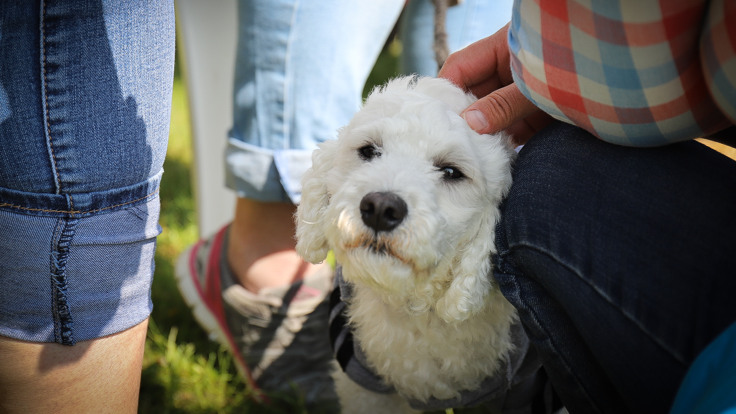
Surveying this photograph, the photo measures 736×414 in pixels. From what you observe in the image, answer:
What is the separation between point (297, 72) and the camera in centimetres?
163

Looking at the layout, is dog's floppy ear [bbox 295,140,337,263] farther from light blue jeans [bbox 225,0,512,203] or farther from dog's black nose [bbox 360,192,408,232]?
light blue jeans [bbox 225,0,512,203]

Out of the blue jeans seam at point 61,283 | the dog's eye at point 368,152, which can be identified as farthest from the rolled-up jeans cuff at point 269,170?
the blue jeans seam at point 61,283

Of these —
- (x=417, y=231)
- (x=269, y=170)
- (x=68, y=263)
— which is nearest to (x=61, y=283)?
(x=68, y=263)

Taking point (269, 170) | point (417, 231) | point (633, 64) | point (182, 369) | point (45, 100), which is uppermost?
point (633, 64)

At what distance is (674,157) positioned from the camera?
100 centimetres

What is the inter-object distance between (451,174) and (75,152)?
0.74 metres

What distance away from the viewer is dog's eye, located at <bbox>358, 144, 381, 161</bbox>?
1279mm

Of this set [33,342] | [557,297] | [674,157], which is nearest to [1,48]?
[33,342]

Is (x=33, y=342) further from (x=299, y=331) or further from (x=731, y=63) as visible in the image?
(x=731, y=63)

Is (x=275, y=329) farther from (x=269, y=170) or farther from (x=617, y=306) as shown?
(x=617, y=306)

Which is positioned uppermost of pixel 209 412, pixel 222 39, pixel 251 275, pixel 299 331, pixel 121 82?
pixel 121 82

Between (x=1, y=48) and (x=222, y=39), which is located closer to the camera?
(x=1, y=48)

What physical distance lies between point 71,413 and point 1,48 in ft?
2.23

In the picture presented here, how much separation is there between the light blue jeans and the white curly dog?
0.94 feet
